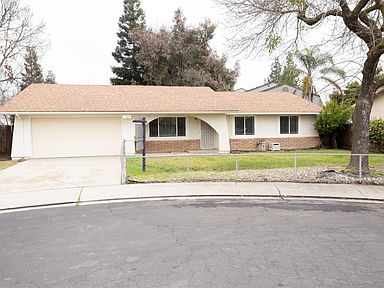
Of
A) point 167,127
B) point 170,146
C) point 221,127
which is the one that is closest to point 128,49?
point 167,127

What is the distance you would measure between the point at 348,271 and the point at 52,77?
50.8 m

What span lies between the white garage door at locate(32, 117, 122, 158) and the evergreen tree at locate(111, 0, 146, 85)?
22.1 meters

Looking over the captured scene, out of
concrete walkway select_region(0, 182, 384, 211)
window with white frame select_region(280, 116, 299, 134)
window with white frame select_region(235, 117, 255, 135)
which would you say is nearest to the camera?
concrete walkway select_region(0, 182, 384, 211)

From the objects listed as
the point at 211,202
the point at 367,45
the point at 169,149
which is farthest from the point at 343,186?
the point at 169,149

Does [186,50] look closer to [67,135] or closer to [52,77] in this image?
[67,135]

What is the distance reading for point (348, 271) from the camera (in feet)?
14.2

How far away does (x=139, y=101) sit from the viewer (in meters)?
21.2

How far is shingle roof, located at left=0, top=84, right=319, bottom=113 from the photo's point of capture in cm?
1925

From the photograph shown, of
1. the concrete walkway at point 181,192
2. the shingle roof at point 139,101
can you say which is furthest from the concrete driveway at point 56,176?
the shingle roof at point 139,101

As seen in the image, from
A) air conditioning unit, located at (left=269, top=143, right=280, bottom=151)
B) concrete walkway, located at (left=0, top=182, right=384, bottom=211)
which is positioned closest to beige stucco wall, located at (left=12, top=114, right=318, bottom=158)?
air conditioning unit, located at (left=269, top=143, right=280, bottom=151)

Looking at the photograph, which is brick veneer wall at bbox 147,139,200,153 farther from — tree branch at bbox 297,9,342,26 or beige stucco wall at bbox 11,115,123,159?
tree branch at bbox 297,9,342,26

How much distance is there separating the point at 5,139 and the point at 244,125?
597 inches

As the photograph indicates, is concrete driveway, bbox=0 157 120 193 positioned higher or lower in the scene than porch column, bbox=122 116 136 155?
lower

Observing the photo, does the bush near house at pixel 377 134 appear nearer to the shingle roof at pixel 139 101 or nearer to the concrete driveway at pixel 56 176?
the shingle roof at pixel 139 101
